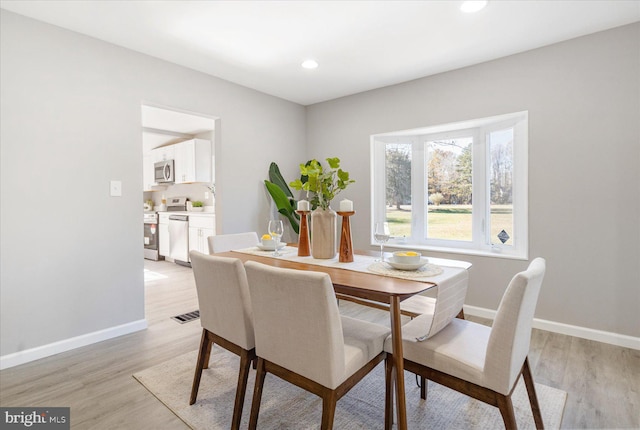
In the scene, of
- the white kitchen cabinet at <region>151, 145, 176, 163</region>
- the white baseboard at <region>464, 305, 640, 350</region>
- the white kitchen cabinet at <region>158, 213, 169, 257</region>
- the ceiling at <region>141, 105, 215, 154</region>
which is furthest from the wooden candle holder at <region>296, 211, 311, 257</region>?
the white kitchen cabinet at <region>151, 145, 176, 163</region>

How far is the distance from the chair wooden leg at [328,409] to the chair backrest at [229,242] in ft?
4.68

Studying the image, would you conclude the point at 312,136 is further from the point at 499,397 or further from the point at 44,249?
the point at 499,397

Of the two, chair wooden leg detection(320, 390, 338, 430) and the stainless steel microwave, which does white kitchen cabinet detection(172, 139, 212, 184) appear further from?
chair wooden leg detection(320, 390, 338, 430)

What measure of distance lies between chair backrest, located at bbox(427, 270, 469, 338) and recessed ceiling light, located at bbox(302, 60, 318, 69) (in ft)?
7.77

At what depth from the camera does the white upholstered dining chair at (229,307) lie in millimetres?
1563

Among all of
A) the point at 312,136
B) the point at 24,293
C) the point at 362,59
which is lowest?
the point at 24,293

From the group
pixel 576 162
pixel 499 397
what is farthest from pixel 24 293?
pixel 576 162

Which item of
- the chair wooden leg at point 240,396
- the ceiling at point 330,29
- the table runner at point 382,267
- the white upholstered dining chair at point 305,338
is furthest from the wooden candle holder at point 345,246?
the ceiling at point 330,29

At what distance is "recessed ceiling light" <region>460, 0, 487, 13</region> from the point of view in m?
2.16

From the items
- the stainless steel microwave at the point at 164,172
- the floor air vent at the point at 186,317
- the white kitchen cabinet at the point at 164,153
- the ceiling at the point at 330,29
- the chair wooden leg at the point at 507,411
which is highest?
the ceiling at the point at 330,29

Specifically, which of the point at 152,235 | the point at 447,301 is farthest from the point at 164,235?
the point at 447,301

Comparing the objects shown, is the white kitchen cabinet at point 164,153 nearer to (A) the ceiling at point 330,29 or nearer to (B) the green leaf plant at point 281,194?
(B) the green leaf plant at point 281,194

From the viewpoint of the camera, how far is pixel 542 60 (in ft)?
9.17

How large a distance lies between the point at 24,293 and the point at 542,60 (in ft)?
14.6
